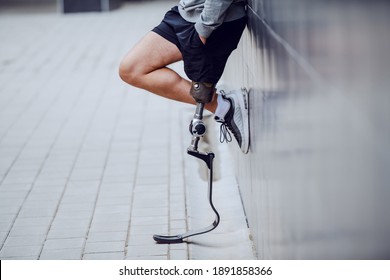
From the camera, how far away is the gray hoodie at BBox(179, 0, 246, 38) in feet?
10.8

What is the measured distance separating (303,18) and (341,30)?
0.44m

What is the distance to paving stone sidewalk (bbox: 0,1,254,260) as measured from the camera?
4062 mm

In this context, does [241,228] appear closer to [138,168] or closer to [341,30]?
[138,168]

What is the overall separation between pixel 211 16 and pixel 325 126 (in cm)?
167

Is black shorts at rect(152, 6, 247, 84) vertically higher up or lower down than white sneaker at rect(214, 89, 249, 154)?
higher up

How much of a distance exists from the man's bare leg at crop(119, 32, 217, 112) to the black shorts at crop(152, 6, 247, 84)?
15 cm

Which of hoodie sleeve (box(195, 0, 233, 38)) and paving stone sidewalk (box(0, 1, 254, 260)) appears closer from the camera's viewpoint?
hoodie sleeve (box(195, 0, 233, 38))

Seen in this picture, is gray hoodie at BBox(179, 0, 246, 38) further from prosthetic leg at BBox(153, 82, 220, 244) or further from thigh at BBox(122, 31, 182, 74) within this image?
prosthetic leg at BBox(153, 82, 220, 244)

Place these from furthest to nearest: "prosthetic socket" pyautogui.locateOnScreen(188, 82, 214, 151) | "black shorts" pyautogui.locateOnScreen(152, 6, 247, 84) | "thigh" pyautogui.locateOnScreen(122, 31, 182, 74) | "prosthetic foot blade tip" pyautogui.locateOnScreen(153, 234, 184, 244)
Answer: "prosthetic foot blade tip" pyautogui.locateOnScreen(153, 234, 184, 244), "thigh" pyautogui.locateOnScreen(122, 31, 182, 74), "prosthetic socket" pyautogui.locateOnScreen(188, 82, 214, 151), "black shorts" pyautogui.locateOnScreen(152, 6, 247, 84)

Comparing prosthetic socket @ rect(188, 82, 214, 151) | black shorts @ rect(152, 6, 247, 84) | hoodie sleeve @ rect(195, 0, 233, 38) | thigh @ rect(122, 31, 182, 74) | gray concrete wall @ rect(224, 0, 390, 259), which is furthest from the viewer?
thigh @ rect(122, 31, 182, 74)

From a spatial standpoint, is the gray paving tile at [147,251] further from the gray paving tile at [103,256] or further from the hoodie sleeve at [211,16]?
the hoodie sleeve at [211,16]

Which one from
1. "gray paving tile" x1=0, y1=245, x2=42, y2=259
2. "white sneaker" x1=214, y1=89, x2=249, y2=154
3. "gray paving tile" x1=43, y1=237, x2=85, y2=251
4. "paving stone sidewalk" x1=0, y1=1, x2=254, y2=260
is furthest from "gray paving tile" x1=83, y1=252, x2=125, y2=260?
"white sneaker" x1=214, y1=89, x2=249, y2=154

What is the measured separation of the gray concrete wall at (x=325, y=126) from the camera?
52.9 inches

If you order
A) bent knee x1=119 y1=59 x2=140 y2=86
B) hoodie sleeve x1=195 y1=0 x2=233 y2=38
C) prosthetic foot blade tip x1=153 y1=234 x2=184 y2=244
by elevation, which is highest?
hoodie sleeve x1=195 y1=0 x2=233 y2=38
